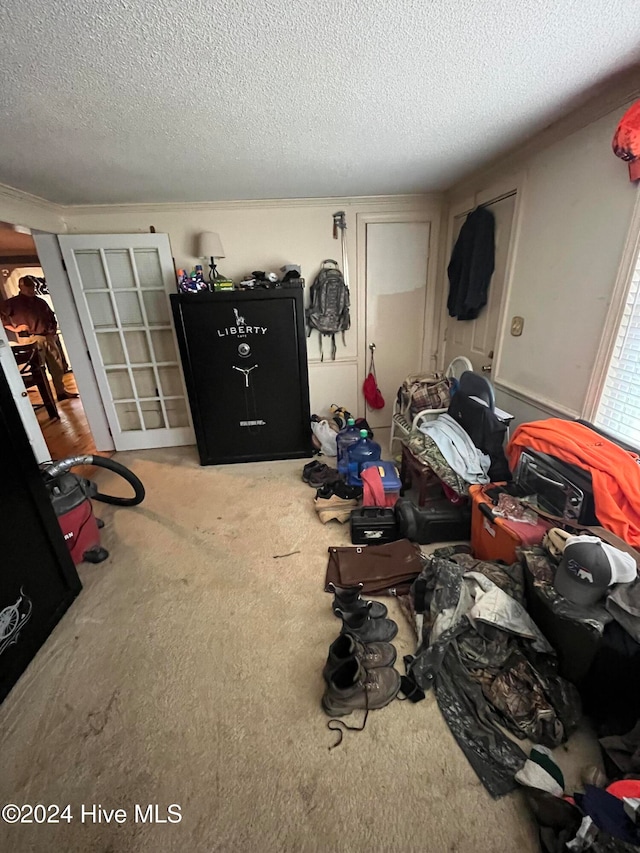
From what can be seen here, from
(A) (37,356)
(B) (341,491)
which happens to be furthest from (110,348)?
(B) (341,491)

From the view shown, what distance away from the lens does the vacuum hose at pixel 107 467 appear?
1.99 meters

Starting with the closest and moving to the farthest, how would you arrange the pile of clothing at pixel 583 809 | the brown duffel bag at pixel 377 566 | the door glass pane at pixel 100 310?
the pile of clothing at pixel 583 809 → the brown duffel bag at pixel 377 566 → the door glass pane at pixel 100 310

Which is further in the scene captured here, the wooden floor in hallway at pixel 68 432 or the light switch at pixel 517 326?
the wooden floor in hallway at pixel 68 432

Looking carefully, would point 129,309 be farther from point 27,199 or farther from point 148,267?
point 27,199

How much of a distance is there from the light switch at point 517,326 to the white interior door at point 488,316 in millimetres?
179

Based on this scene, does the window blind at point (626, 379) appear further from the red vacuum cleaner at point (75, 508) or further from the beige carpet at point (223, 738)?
the red vacuum cleaner at point (75, 508)

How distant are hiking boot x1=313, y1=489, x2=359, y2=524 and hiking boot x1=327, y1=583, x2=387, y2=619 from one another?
2.06ft

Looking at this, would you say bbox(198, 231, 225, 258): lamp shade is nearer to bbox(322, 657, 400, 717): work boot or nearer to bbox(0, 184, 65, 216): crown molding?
bbox(0, 184, 65, 216): crown molding

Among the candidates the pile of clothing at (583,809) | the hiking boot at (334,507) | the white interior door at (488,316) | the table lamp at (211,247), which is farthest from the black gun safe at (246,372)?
the pile of clothing at (583,809)

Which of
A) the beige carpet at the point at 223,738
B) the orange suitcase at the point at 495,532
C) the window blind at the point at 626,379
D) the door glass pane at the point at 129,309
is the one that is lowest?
the beige carpet at the point at 223,738

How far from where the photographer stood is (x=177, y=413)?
3531 mm

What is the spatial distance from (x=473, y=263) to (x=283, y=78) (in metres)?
1.77

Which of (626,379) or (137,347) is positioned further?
(137,347)

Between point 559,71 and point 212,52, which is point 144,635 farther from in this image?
point 559,71
